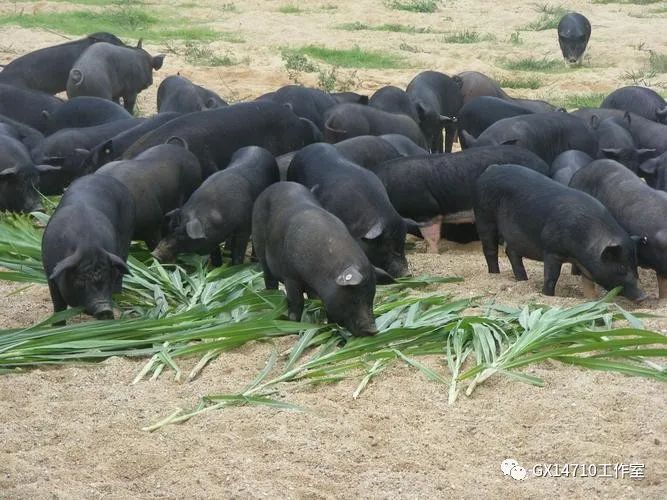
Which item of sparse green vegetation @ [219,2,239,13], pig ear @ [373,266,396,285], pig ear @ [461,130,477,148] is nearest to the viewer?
pig ear @ [373,266,396,285]

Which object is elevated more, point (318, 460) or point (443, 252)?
point (318, 460)

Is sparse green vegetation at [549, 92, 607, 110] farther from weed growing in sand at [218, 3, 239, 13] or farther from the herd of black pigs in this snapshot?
weed growing in sand at [218, 3, 239, 13]

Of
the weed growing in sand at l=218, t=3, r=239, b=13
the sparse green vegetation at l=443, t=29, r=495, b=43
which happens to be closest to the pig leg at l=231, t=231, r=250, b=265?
the sparse green vegetation at l=443, t=29, r=495, b=43

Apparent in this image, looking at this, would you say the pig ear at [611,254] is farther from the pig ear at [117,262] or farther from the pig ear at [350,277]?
the pig ear at [117,262]

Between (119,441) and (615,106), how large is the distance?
27.4ft

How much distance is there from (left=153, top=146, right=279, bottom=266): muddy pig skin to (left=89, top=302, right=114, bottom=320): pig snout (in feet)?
3.83

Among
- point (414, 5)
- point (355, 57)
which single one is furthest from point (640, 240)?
point (414, 5)

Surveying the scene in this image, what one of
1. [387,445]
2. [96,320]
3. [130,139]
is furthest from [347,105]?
[387,445]

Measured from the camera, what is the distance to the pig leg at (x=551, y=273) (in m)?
6.77

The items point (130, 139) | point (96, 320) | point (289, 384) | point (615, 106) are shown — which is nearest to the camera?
point (289, 384)

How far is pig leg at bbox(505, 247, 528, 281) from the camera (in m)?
7.22

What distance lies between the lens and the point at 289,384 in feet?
16.9

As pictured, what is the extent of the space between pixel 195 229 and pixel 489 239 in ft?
5.71

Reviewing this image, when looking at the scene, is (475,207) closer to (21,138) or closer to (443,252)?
(443,252)
